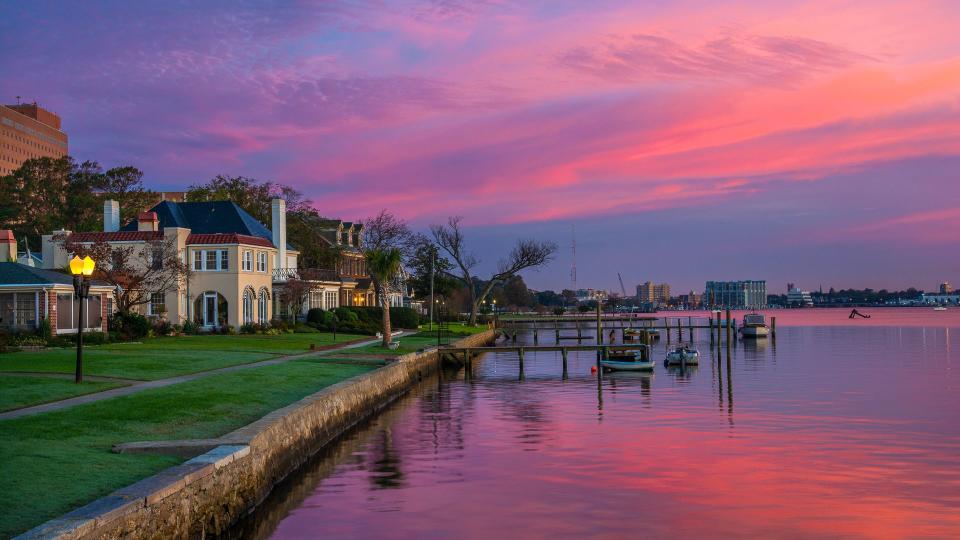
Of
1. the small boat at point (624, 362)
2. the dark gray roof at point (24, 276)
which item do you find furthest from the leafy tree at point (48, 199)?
the small boat at point (624, 362)

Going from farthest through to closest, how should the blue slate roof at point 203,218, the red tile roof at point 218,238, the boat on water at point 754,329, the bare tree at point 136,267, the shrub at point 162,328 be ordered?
1. the boat on water at point 754,329
2. the blue slate roof at point 203,218
3. the red tile roof at point 218,238
4. the bare tree at point 136,267
5. the shrub at point 162,328

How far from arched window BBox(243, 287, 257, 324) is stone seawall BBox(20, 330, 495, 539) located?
36.6 m

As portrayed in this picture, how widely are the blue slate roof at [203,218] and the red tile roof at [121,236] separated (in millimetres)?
3461

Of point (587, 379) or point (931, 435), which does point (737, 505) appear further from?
point (587, 379)

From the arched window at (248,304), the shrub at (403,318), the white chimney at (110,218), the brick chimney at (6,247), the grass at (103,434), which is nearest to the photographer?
the grass at (103,434)

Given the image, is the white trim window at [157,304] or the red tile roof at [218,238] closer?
the white trim window at [157,304]

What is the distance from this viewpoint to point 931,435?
3316 cm

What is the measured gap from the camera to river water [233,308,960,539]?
1912cm

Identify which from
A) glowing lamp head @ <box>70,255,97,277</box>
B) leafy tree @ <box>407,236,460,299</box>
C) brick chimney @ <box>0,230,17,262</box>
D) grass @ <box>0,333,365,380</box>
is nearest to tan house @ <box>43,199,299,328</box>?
brick chimney @ <box>0,230,17,262</box>

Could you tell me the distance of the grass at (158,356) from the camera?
3108 centimetres

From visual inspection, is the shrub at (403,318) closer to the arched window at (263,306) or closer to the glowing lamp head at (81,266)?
the arched window at (263,306)

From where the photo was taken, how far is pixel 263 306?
2694 inches

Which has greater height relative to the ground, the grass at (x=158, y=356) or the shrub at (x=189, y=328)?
the shrub at (x=189, y=328)

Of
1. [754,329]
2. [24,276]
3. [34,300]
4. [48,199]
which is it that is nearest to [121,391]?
[34,300]
